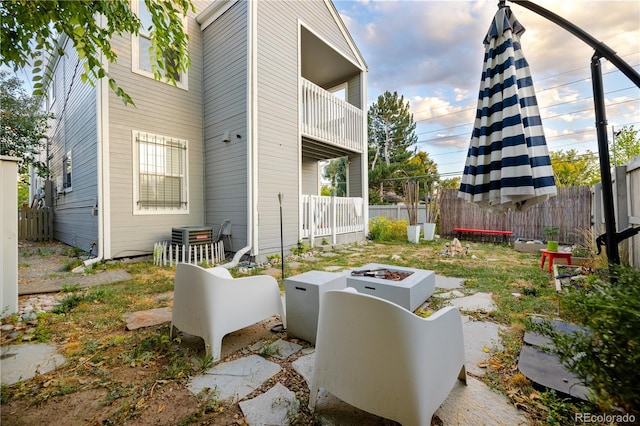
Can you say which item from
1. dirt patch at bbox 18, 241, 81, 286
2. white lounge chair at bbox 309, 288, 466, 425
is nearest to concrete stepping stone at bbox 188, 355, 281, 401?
white lounge chair at bbox 309, 288, 466, 425

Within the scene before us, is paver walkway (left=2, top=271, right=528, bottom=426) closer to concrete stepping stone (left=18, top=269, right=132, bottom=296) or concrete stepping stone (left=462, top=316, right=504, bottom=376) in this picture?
concrete stepping stone (left=462, top=316, right=504, bottom=376)

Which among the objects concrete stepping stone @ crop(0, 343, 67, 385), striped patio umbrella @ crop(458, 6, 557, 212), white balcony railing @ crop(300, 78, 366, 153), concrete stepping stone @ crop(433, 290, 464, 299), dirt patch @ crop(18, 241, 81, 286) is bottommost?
concrete stepping stone @ crop(0, 343, 67, 385)

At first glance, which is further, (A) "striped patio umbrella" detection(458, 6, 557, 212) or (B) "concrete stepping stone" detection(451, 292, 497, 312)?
(B) "concrete stepping stone" detection(451, 292, 497, 312)

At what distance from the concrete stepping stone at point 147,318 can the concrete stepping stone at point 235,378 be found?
3.74 ft

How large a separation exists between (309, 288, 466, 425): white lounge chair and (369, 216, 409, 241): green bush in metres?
7.91

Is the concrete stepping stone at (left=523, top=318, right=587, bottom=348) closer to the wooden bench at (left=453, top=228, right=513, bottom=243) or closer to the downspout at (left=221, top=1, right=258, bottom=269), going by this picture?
the downspout at (left=221, top=1, right=258, bottom=269)

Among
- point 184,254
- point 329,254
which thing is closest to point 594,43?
point 329,254

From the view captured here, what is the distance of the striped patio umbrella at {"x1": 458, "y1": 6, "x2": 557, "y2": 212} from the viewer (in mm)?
2160

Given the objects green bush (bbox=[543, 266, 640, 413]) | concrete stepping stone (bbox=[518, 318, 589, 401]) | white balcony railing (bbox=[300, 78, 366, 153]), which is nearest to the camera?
green bush (bbox=[543, 266, 640, 413])

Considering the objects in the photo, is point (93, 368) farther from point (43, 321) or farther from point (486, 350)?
point (486, 350)

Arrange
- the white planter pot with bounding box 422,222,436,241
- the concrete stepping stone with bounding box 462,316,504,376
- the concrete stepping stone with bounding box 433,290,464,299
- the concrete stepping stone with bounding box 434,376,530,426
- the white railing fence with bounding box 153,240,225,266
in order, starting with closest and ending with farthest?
the concrete stepping stone with bounding box 434,376,530,426, the concrete stepping stone with bounding box 462,316,504,376, the concrete stepping stone with bounding box 433,290,464,299, the white railing fence with bounding box 153,240,225,266, the white planter pot with bounding box 422,222,436,241

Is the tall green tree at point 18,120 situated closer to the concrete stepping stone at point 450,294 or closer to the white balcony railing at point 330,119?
the white balcony railing at point 330,119

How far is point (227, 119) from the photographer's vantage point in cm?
615

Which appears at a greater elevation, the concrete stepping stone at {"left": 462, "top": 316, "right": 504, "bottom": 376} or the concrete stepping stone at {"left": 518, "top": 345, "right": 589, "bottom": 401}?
the concrete stepping stone at {"left": 518, "top": 345, "right": 589, "bottom": 401}
